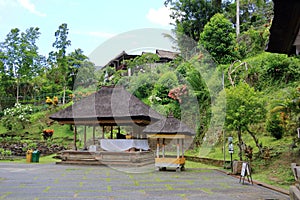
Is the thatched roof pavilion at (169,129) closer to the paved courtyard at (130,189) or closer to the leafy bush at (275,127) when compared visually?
the paved courtyard at (130,189)

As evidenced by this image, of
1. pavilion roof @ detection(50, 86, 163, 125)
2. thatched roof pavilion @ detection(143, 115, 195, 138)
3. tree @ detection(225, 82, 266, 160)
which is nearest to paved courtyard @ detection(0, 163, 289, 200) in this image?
tree @ detection(225, 82, 266, 160)

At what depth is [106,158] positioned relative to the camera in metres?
16.0

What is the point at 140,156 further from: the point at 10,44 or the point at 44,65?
the point at 44,65

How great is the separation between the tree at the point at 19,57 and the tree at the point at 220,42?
70.7 ft

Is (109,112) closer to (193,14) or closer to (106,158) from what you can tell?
(106,158)

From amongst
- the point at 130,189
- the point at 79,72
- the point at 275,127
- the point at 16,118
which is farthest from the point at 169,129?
the point at 79,72

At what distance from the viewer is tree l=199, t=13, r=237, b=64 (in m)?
26.1

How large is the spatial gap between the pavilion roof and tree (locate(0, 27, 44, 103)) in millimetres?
21851

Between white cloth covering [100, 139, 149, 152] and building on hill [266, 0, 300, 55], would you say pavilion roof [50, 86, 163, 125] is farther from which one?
building on hill [266, 0, 300, 55]

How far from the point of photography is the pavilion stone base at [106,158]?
15.5m

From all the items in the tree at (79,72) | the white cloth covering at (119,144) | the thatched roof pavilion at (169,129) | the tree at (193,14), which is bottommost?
the white cloth covering at (119,144)

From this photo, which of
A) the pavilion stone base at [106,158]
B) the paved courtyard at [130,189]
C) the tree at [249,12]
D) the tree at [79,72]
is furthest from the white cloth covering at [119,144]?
the tree at [79,72]

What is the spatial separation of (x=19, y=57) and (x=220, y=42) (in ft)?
77.6

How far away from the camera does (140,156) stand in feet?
52.3
